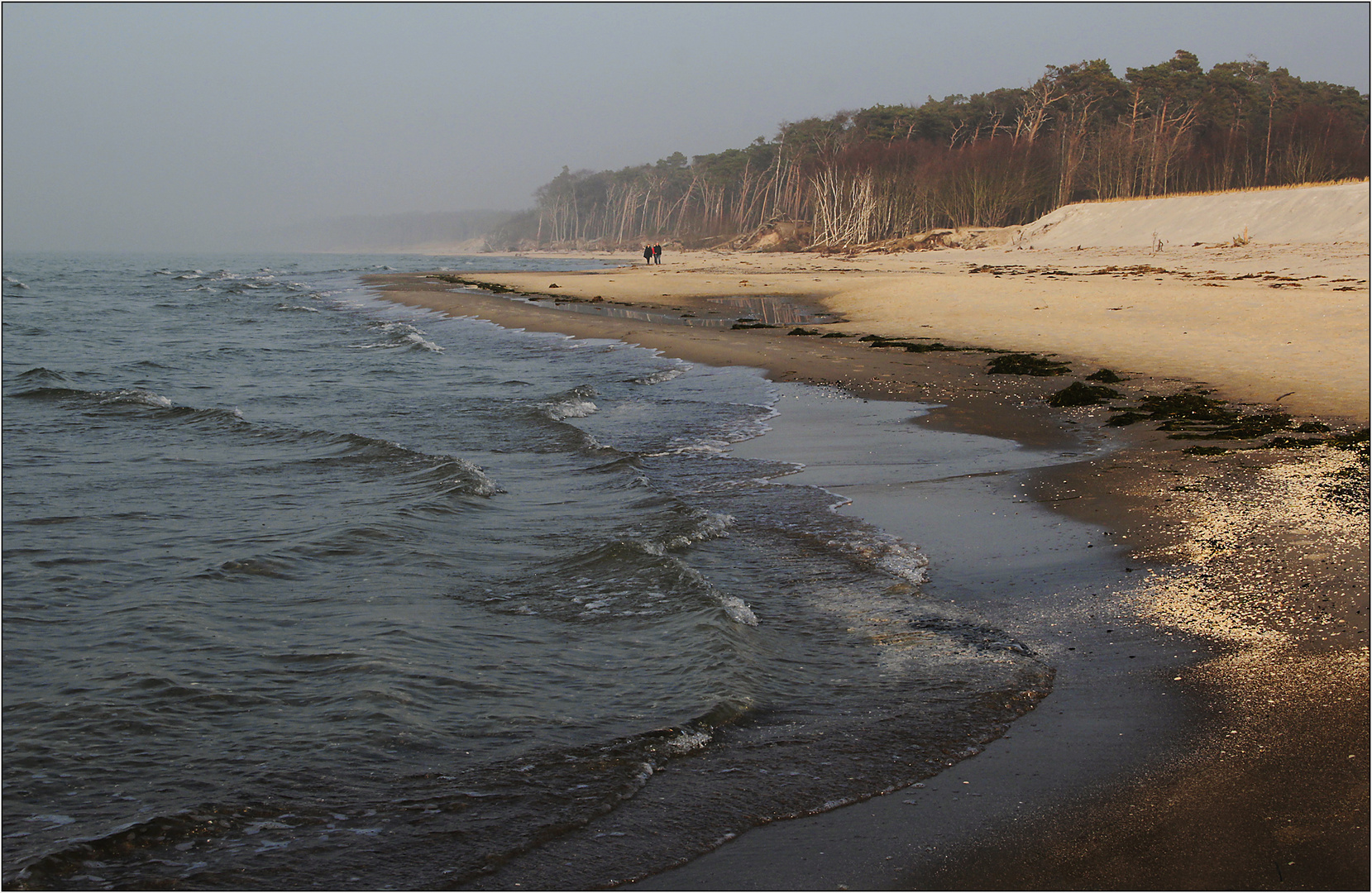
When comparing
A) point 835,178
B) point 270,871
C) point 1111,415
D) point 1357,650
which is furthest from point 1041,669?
point 835,178

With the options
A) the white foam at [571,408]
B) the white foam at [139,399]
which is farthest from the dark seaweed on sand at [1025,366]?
the white foam at [139,399]

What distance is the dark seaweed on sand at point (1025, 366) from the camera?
13531 mm

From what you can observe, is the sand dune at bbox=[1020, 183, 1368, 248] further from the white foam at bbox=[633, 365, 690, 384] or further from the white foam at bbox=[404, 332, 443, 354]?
the white foam at bbox=[404, 332, 443, 354]

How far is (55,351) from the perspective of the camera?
20.9 meters

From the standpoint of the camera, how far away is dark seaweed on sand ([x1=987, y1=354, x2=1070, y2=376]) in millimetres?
13531

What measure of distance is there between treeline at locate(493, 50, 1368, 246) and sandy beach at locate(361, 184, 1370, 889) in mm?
56133

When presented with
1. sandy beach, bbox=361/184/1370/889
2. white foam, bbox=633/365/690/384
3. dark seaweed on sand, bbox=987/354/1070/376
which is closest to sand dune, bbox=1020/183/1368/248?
sandy beach, bbox=361/184/1370/889

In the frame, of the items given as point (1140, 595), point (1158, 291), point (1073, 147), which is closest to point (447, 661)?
point (1140, 595)

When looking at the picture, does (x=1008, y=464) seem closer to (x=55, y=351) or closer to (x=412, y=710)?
(x=412, y=710)

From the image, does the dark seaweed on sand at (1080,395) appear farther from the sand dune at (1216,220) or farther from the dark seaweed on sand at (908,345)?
the sand dune at (1216,220)

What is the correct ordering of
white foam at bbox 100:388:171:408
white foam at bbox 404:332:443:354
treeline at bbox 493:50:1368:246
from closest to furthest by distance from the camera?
white foam at bbox 100:388:171:408, white foam at bbox 404:332:443:354, treeline at bbox 493:50:1368:246

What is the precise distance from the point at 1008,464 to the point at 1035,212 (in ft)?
228

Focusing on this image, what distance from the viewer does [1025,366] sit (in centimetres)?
1392

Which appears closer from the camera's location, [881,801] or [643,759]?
[881,801]
